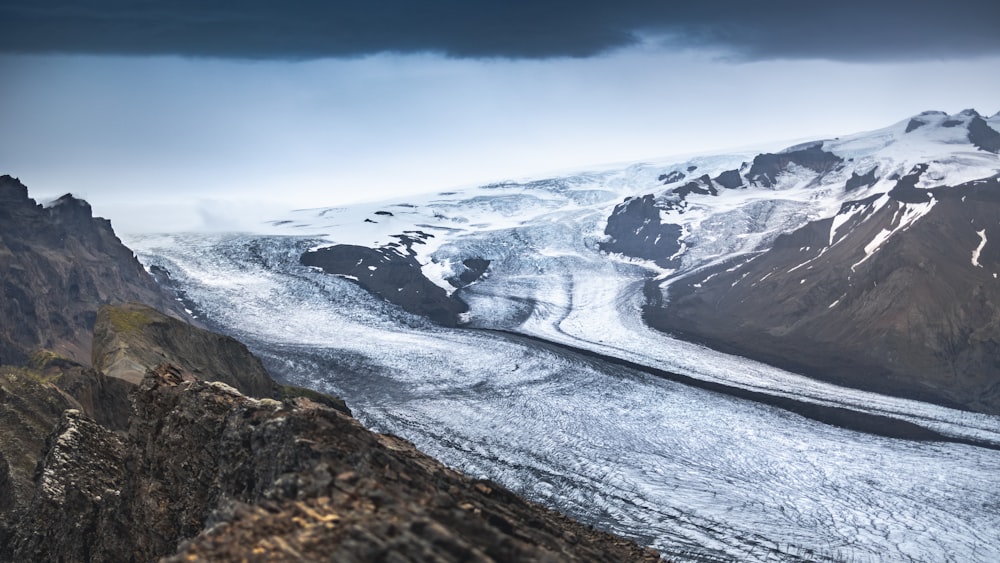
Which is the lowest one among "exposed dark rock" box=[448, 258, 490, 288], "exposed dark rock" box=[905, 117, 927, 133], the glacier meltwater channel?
the glacier meltwater channel

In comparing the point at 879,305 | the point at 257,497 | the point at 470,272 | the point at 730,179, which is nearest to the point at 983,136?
the point at 730,179

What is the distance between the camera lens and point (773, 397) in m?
59.8

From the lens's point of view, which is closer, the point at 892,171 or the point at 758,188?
the point at 892,171

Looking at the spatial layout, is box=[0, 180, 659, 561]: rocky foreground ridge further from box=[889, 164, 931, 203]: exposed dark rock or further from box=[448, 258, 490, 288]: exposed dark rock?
box=[889, 164, 931, 203]: exposed dark rock

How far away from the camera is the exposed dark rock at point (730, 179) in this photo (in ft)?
429

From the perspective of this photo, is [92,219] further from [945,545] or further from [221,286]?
[945,545]

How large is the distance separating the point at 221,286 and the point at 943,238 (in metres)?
69.1

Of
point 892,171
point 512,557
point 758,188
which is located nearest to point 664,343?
point 892,171

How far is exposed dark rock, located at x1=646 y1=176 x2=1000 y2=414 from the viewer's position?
66562 millimetres

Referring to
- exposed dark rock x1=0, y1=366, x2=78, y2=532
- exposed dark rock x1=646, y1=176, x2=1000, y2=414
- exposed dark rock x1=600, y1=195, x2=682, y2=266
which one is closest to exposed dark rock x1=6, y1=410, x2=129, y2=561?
exposed dark rock x1=0, y1=366, x2=78, y2=532

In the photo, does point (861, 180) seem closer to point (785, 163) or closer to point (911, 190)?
point (911, 190)

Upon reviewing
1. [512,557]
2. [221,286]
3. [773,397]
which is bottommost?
[773,397]

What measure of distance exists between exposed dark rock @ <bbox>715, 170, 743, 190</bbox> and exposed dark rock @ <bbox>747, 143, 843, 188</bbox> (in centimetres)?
158

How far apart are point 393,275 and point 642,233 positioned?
37.8 metres
